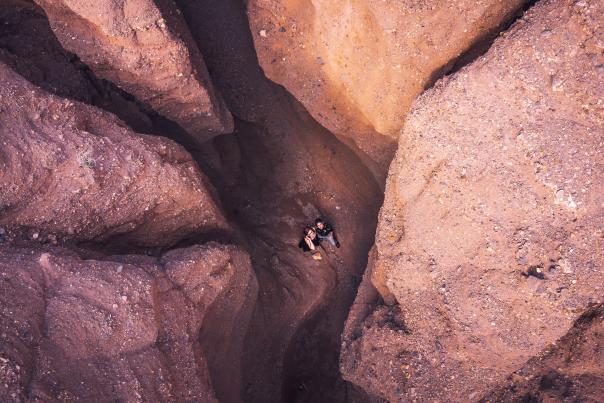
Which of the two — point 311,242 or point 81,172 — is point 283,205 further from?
point 81,172

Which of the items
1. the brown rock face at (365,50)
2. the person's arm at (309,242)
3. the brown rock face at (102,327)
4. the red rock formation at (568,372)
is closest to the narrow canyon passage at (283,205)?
the person's arm at (309,242)

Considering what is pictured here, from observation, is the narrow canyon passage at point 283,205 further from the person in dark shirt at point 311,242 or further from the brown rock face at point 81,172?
the brown rock face at point 81,172

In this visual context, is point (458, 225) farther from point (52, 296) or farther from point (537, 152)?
point (52, 296)

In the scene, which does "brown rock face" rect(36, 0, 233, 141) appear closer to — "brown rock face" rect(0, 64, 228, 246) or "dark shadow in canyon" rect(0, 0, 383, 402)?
"dark shadow in canyon" rect(0, 0, 383, 402)

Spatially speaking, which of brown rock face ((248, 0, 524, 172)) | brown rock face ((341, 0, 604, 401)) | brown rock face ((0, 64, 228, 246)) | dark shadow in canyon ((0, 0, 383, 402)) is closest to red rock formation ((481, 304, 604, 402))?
brown rock face ((341, 0, 604, 401))

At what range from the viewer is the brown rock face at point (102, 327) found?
7.76 feet

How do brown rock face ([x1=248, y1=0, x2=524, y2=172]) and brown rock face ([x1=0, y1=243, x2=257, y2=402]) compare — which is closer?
brown rock face ([x1=0, y1=243, x2=257, y2=402])

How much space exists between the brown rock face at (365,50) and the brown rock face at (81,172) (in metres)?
1.46

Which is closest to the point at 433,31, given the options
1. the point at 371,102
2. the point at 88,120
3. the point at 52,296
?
the point at 371,102

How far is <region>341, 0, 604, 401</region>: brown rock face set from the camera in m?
2.59

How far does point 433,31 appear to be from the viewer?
122 inches

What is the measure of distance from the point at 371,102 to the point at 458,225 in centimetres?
132

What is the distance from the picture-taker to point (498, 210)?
9.38 ft

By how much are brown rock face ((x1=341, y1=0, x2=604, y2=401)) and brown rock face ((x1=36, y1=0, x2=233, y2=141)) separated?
73.2 inches
